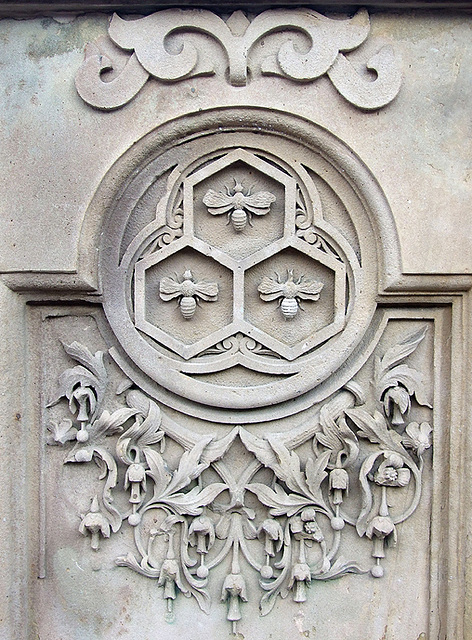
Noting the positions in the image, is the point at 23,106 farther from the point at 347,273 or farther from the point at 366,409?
the point at 366,409

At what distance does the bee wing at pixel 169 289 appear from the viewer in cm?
154

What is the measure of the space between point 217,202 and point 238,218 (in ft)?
0.24

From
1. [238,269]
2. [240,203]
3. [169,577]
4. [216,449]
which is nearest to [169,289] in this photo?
[238,269]

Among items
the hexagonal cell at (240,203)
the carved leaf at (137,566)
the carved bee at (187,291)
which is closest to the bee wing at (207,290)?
the carved bee at (187,291)

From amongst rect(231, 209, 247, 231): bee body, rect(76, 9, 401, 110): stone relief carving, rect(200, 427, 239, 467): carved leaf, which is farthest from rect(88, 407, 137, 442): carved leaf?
rect(76, 9, 401, 110): stone relief carving

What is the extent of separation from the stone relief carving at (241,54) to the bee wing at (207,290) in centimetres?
49

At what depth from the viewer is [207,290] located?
1.54 meters

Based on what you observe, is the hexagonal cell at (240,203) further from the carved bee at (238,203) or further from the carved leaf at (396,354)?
the carved leaf at (396,354)

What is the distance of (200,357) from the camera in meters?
1.56

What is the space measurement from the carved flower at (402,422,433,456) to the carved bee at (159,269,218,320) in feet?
2.04

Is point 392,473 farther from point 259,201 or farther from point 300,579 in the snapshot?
point 259,201

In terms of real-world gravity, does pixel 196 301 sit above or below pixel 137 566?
above

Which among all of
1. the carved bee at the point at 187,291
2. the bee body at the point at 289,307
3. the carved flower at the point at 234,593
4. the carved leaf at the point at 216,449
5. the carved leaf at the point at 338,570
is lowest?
the carved flower at the point at 234,593

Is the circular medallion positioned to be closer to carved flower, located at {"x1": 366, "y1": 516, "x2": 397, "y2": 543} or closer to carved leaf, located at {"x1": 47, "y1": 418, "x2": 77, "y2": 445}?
carved leaf, located at {"x1": 47, "y1": 418, "x2": 77, "y2": 445}
